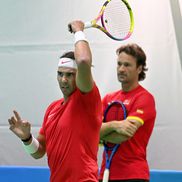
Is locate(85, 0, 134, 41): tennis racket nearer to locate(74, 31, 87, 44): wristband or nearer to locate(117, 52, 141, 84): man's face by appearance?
locate(117, 52, 141, 84): man's face

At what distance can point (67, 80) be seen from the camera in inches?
74.0

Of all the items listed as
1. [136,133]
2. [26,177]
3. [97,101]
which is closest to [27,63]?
[26,177]

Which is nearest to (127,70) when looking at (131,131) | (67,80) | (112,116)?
(112,116)

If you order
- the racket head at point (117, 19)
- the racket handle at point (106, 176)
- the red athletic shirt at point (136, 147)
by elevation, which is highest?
the racket head at point (117, 19)

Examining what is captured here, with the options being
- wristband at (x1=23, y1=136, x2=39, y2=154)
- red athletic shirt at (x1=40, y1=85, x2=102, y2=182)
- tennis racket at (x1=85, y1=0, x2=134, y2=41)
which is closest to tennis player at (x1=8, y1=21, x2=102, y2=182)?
red athletic shirt at (x1=40, y1=85, x2=102, y2=182)

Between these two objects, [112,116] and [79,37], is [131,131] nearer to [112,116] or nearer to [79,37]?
[112,116]

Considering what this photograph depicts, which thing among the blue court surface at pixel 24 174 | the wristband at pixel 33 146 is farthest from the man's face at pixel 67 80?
the blue court surface at pixel 24 174

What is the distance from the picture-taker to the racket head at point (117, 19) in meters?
2.32

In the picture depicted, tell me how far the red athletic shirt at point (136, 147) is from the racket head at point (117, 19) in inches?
13.1

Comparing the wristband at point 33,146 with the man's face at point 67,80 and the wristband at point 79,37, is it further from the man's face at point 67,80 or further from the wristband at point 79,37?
the wristband at point 79,37

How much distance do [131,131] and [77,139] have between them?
45 cm

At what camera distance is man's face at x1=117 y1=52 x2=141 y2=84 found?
93.1 inches

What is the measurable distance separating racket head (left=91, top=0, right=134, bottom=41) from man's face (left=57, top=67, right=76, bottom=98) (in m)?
0.46

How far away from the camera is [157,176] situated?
281 cm
